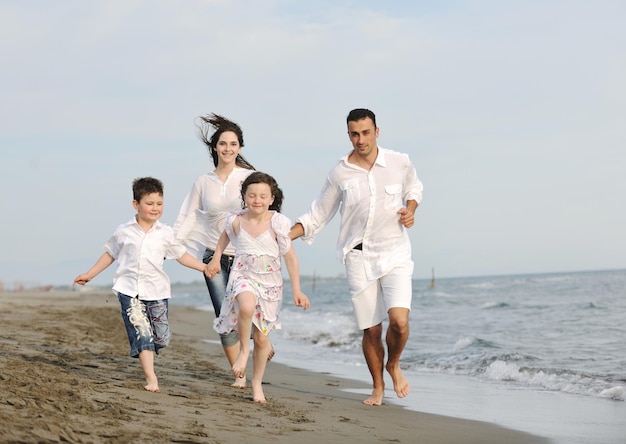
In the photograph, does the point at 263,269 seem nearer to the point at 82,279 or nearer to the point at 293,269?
the point at 293,269

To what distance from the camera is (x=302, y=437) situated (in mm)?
4445

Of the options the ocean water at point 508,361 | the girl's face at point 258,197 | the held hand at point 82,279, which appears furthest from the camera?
the ocean water at point 508,361

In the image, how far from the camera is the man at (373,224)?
19.6 ft

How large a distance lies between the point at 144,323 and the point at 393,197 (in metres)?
2.10

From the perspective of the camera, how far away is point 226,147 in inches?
257

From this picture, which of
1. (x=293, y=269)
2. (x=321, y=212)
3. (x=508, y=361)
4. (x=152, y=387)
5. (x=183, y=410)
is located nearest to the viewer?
(x=183, y=410)

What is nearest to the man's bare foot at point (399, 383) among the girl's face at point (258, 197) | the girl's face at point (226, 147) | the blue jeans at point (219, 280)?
the blue jeans at point (219, 280)

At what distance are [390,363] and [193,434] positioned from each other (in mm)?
2515

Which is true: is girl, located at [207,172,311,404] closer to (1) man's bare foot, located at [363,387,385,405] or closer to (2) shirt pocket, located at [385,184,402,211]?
(2) shirt pocket, located at [385,184,402,211]

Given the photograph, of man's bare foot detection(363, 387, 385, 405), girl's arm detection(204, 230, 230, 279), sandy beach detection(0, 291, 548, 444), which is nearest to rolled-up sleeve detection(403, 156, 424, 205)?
girl's arm detection(204, 230, 230, 279)

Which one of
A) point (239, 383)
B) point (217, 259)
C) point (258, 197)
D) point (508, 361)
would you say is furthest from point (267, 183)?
point (508, 361)

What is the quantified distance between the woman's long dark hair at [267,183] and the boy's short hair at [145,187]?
0.64 metres

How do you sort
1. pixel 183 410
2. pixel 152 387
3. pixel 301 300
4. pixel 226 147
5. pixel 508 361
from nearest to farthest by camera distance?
pixel 183 410
pixel 301 300
pixel 152 387
pixel 226 147
pixel 508 361

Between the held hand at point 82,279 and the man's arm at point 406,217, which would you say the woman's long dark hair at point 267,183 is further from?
the held hand at point 82,279
